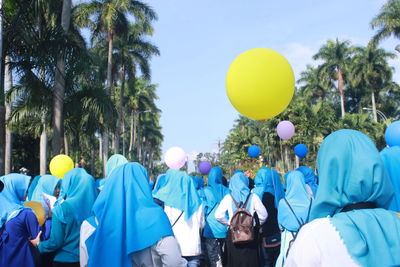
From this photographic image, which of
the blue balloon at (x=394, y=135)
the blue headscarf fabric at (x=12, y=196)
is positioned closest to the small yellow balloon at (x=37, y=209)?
the blue headscarf fabric at (x=12, y=196)

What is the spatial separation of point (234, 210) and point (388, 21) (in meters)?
33.5

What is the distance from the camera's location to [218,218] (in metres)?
5.69

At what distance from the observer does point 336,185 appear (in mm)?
1883

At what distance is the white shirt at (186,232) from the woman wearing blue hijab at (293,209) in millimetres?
1023

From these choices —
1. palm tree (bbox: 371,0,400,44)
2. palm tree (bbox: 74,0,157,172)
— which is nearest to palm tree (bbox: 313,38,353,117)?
palm tree (bbox: 371,0,400,44)

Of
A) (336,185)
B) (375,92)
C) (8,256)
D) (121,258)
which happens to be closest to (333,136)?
(336,185)

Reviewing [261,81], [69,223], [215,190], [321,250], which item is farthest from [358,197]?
[215,190]

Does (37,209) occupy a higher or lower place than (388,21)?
lower

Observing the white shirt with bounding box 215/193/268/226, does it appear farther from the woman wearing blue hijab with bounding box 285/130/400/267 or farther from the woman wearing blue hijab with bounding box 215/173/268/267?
the woman wearing blue hijab with bounding box 285/130/400/267

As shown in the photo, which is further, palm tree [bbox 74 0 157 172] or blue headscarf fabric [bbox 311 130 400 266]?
palm tree [bbox 74 0 157 172]

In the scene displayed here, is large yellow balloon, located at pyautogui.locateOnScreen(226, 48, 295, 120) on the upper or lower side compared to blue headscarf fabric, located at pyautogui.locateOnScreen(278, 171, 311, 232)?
upper

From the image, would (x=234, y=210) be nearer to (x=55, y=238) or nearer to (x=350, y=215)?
(x=55, y=238)

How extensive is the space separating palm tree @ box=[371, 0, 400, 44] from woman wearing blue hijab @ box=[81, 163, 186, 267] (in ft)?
116

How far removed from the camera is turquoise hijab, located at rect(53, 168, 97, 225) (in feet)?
13.9
